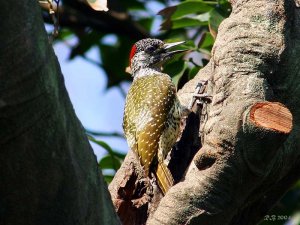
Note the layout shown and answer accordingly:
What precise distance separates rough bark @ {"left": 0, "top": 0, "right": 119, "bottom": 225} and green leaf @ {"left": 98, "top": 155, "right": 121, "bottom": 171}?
2686 mm

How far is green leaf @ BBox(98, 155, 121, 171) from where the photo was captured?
588cm

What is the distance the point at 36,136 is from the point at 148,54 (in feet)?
14.0

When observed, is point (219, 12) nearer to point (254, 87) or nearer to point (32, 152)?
point (254, 87)

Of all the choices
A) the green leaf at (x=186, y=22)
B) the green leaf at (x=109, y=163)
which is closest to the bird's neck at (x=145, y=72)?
the green leaf at (x=186, y=22)

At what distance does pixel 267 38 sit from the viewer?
4.33 meters

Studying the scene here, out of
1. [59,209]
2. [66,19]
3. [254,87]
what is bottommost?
[66,19]

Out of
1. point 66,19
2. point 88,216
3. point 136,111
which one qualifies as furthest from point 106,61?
point 88,216

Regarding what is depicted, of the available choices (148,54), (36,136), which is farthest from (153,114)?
(36,136)

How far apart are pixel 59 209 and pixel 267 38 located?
168 centimetres

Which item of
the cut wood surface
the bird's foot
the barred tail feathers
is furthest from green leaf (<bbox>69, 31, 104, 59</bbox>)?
the cut wood surface

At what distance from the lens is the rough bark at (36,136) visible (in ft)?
9.11

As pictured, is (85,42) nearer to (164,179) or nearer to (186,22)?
(186,22)

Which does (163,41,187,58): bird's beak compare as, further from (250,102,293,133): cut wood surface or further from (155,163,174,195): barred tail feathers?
(250,102,293,133): cut wood surface

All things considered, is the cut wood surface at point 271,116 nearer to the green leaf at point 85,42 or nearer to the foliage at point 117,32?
the foliage at point 117,32
